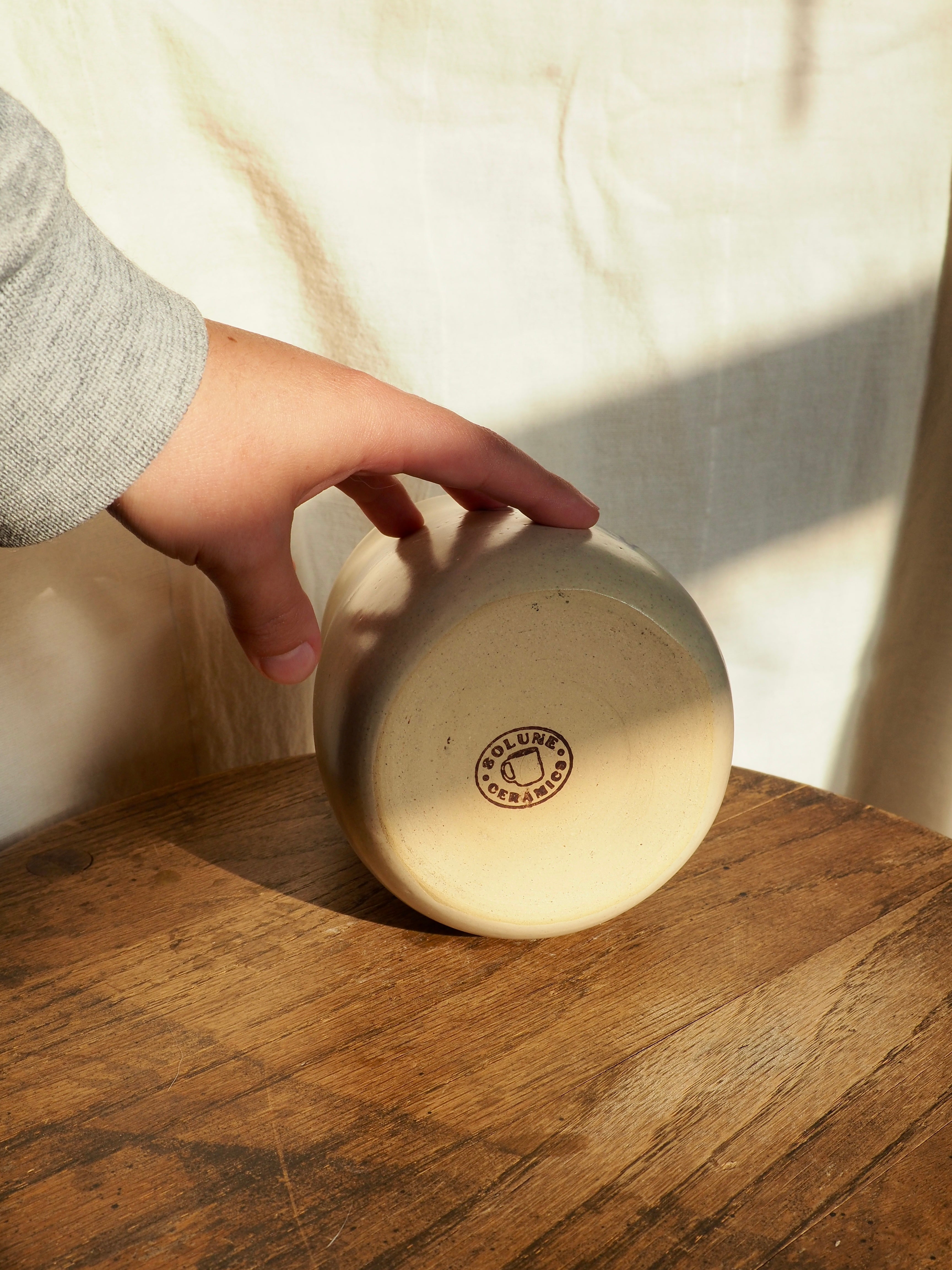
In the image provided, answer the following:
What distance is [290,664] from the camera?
0.51 metres

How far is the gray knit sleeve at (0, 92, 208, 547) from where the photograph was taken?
406 mm

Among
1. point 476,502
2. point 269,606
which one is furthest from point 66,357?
point 476,502

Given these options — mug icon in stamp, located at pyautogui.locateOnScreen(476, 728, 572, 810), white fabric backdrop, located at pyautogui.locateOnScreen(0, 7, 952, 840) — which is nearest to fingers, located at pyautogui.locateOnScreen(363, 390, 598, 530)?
mug icon in stamp, located at pyautogui.locateOnScreen(476, 728, 572, 810)

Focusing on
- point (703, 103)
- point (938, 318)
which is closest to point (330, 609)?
point (703, 103)

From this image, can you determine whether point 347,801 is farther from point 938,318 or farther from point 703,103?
point 938,318

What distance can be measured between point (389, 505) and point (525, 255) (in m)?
0.34

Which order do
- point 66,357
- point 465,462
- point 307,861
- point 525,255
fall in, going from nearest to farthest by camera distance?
point 66,357, point 465,462, point 307,861, point 525,255

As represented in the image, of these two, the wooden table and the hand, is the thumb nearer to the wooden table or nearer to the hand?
the hand

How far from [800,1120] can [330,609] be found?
0.36 m

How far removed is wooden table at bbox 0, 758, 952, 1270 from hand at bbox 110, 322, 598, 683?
0.18 metres

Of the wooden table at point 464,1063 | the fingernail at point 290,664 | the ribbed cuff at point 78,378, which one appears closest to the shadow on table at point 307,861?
the wooden table at point 464,1063

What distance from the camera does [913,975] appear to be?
548 millimetres

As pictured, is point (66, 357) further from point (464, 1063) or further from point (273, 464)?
point (464, 1063)

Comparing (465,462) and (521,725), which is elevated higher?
(465,462)
